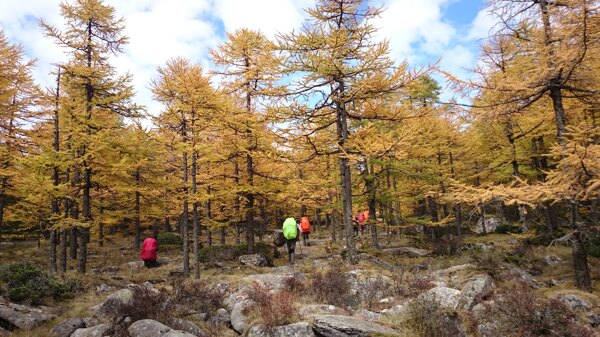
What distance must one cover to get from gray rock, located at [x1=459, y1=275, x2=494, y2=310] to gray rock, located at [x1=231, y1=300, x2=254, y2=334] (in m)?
4.63

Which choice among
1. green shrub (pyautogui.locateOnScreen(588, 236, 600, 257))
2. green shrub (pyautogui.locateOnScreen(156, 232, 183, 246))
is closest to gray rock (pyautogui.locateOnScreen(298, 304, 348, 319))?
green shrub (pyautogui.locateOnScreen(588, 236, 600, 257))

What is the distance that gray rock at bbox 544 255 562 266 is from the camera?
1421cm

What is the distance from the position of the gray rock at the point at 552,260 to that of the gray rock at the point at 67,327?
16725 mm

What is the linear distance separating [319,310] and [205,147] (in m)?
8.41

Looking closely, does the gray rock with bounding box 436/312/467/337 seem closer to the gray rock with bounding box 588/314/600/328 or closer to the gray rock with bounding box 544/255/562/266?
the gray rock with bounding box 588/314/600/328

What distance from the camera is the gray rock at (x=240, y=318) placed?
274 inches

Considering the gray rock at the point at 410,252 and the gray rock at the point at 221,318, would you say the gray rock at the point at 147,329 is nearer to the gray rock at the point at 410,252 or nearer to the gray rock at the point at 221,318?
the gray rock at the point at 221,318

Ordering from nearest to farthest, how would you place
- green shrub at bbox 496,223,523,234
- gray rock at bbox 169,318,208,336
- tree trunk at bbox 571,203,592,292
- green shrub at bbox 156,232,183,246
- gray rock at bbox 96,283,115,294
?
gray rock at bbox 169,318,208,336 < tree trunk at bbox 571,203,592,292 < gray rock at bbox 96,283,115,294 < green shrub at bbox 496,223,523,234 < green shrub at bbox 156,232,183,246

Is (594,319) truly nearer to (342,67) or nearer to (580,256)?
(580,256)

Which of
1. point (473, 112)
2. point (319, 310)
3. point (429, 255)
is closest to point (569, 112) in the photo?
point (473, 112)

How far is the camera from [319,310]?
7078 mm

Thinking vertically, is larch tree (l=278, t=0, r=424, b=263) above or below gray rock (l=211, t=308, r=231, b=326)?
above

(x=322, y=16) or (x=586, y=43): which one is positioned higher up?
(x=322, y=16)

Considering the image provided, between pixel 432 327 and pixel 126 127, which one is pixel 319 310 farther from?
pixel 126 127
